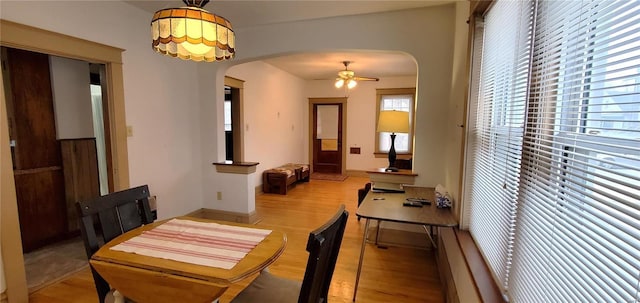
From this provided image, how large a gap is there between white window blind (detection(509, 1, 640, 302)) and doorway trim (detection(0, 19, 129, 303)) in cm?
303

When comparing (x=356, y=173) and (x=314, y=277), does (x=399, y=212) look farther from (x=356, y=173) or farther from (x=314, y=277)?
(x=356, y=173)

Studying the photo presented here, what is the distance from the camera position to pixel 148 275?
1289 mm

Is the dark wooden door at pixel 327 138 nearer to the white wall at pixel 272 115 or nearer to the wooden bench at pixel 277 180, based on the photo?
the white wall at pixel 272 115

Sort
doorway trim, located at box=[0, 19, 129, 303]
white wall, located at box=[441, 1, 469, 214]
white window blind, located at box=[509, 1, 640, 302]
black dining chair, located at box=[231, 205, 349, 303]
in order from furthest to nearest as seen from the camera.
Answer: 1. white wall, located at box=[441, 1, 469, 214]
2. doorway trim, located at box=[0, 19, 129, 303]
3. black dining chair, located at box=[231, 205, 349, 303]
4. white window blind, located at box=[509, 1, 640, 302]

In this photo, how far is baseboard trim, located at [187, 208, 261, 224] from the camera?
12.2 ft

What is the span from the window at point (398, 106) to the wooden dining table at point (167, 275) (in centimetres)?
580

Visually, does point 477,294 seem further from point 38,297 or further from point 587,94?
point 38,297

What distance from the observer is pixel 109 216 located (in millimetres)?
1737

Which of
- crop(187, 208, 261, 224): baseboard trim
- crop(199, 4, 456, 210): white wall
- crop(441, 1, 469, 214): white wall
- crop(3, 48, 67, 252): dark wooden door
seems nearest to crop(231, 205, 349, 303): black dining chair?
crop(441, 1, 469, 214): white wall

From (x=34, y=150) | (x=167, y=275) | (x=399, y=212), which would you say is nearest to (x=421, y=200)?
(x=399, y=212)

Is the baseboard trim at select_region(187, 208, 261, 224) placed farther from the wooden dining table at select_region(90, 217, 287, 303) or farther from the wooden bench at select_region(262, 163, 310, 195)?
the wooden dining table at select_region(90, 217, 287, 303)

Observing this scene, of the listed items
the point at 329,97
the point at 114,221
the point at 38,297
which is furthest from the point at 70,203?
the point at 329,97

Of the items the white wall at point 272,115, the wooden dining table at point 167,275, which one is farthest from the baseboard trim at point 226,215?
the wooden dining table at point 167,275

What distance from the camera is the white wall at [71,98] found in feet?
10.2
